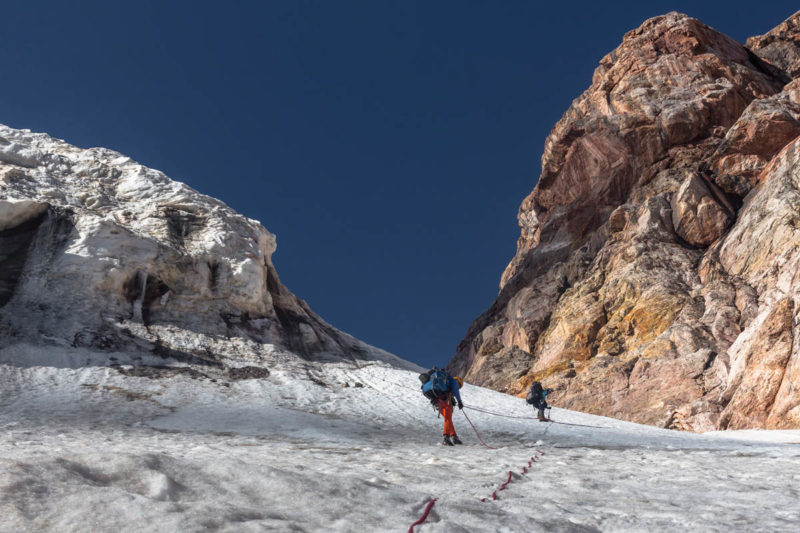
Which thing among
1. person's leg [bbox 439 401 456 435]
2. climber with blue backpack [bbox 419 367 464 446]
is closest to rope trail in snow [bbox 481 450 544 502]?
person's leg [bbox 439 401 456 435]

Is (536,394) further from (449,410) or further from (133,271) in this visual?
(133,271)

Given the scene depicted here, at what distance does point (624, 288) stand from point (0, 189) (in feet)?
130

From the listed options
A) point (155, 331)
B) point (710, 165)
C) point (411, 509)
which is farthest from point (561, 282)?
point (411, 509)

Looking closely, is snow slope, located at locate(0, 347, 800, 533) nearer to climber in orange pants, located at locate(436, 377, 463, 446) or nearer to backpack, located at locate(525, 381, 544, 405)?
climber in orange pants, located at locate(436, 377, 463, 446)

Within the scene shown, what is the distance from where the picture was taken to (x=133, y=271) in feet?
83.4

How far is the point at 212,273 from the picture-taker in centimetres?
2809

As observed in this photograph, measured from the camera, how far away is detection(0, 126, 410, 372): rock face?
22.7 m

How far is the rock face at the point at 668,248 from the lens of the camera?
2841 cm

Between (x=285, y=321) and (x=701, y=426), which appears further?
(x=285, y=321)

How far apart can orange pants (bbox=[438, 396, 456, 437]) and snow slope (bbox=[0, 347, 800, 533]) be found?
569 millimetres

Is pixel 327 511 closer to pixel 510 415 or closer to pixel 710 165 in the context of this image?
pixel 510 415

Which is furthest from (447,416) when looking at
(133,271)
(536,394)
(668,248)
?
(668,248)

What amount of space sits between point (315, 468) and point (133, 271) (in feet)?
69.4

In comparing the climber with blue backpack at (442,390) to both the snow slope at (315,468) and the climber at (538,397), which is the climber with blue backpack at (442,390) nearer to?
the snow slope at (315,468)
